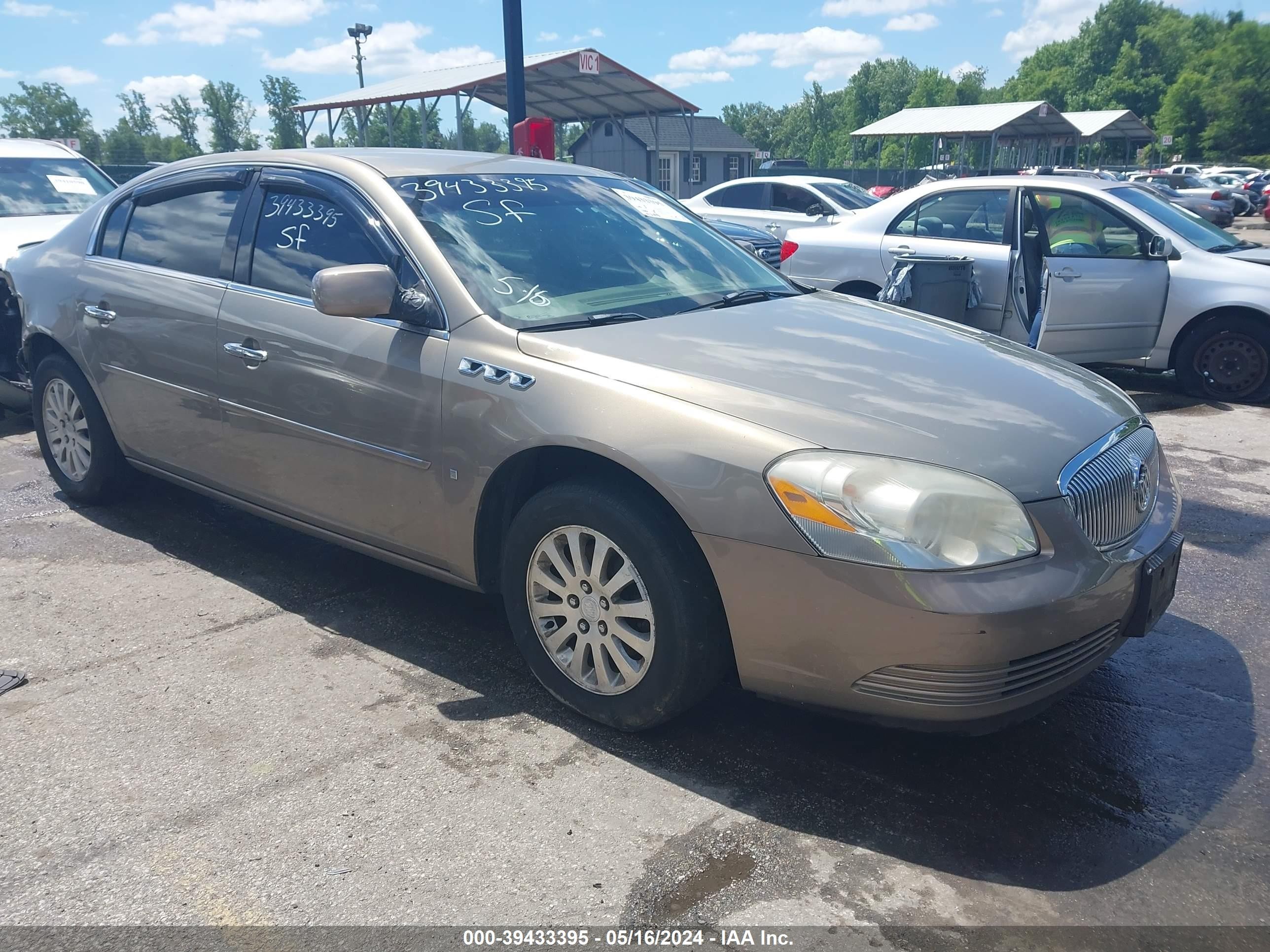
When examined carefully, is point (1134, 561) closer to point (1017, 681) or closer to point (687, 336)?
point (1017, 681)

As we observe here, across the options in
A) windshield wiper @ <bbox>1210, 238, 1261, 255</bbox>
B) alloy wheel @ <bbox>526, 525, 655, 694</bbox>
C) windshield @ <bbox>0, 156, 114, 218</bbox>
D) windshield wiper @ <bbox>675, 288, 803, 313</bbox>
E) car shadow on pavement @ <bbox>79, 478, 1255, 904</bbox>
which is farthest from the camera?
windshield @ <bbox>0, 156, 114, 218</bbox>

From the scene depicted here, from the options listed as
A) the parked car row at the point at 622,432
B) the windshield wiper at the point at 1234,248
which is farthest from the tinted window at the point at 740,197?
the parked car row at the point at 622,432

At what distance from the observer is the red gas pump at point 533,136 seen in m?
9.70

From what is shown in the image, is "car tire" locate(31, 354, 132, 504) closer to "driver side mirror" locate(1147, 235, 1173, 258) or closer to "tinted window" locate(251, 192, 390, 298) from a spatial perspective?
"tinted window" locate(251, 192, 390, 298)

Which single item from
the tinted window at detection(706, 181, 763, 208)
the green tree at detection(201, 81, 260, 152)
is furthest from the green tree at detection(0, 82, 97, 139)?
the tinted window at detection(706, 181, 763, 208)

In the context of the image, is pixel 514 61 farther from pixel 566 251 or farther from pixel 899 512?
pixel 899 512

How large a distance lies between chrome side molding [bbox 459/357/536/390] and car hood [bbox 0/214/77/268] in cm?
595

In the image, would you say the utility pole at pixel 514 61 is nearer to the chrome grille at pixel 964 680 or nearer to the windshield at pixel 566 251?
the windshield at pixel 566 251

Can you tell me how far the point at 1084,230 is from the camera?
25.3 feet

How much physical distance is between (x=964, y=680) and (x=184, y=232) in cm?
362

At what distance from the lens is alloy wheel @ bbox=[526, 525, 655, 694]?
2.92 m

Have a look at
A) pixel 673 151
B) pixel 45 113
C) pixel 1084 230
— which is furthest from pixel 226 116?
pixel 1084 230

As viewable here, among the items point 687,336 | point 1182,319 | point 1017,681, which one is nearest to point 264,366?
point 687,336

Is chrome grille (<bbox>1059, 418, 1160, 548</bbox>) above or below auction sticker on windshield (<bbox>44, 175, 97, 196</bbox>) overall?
below
